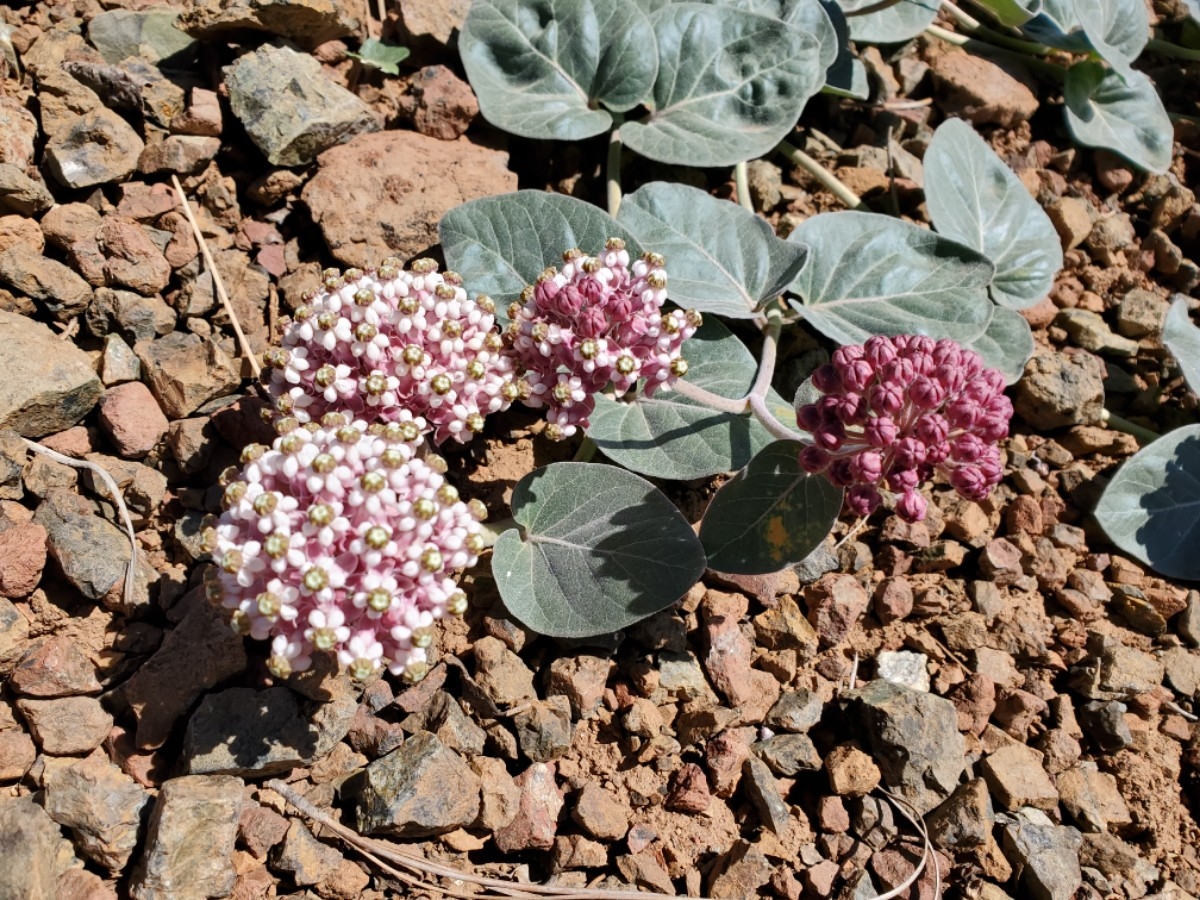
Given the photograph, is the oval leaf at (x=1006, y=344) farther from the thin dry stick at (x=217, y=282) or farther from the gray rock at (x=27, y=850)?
Answer: the gray rock at (x=27, y=850)

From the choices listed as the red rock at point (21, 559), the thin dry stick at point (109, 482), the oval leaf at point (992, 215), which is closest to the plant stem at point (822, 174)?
the oval leaf at point (992, 215)

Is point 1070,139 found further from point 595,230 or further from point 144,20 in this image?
point 144,20

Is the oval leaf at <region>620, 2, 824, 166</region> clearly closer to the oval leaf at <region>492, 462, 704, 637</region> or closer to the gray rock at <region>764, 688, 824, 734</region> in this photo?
the oval leaf at <region>492, 462, 704, 637</region>

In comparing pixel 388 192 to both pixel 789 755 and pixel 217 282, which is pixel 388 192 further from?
pixel 789 755

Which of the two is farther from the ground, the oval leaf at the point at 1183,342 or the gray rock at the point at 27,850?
the oval leaf at the point at 1183,342

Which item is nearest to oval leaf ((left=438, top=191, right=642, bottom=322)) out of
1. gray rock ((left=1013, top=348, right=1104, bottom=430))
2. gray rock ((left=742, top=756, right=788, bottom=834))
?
gray rock ((left=742, top=756, right=788, bottom=834))

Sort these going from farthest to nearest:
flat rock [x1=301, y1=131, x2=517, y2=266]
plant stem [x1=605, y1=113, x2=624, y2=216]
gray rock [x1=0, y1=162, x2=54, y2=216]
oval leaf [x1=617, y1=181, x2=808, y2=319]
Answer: plant stem [x1=605, y1=113, x2=624, y2=216], flat rock [x1=301, y1=131, x2=517, y2=266], oval leaf [x1=617, y1=181, x2=808, y2=319], gray rock [x1=0, y1=162, x2=54, y2=216]
